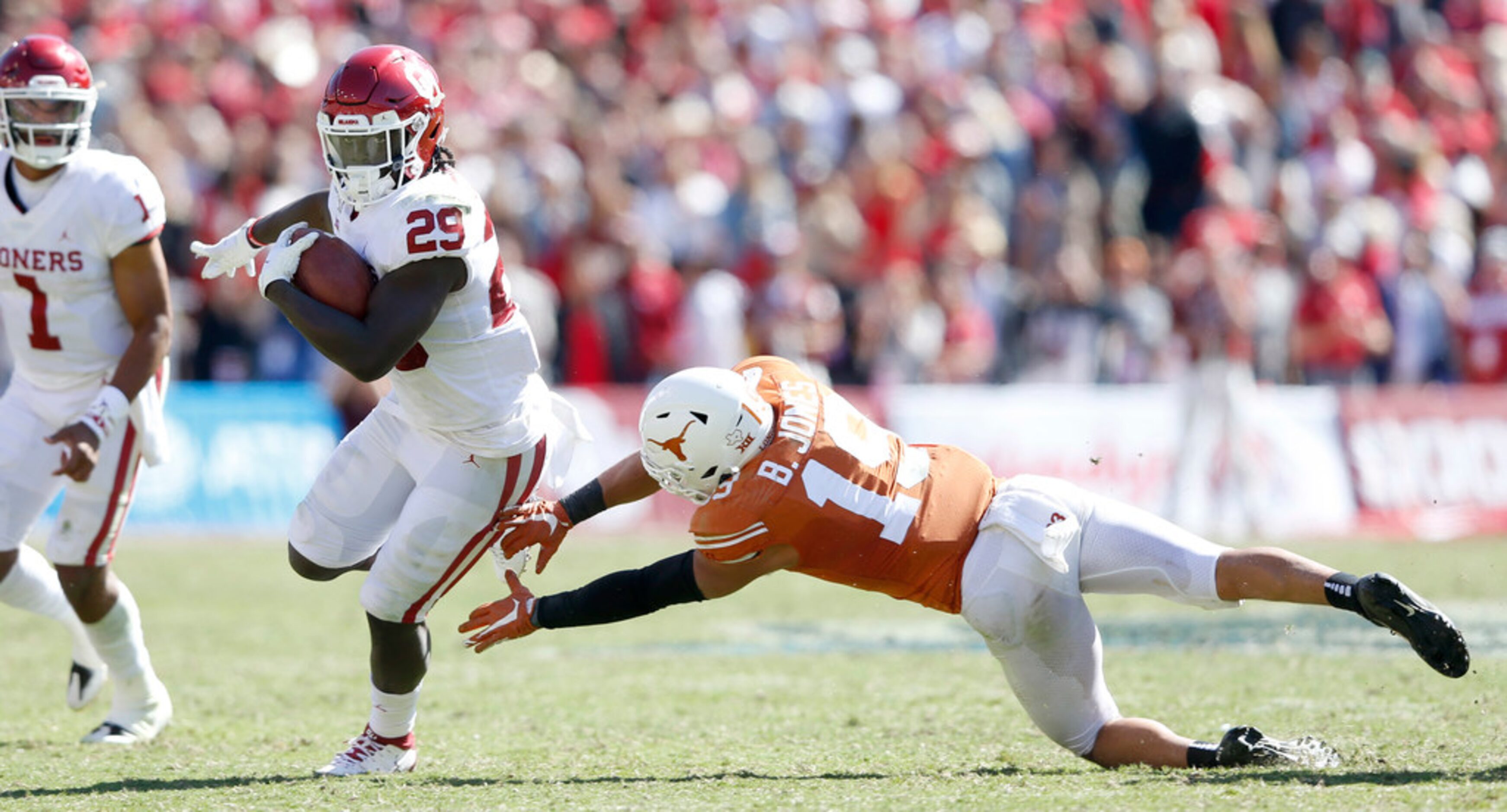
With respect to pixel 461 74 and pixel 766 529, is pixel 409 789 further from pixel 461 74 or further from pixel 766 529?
pixel 461 74

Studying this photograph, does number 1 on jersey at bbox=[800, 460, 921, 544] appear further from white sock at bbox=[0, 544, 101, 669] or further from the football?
white sock at bbox=[0, 544, 101, 669]

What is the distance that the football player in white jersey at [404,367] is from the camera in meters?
4.74

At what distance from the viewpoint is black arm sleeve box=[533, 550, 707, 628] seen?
4.70m

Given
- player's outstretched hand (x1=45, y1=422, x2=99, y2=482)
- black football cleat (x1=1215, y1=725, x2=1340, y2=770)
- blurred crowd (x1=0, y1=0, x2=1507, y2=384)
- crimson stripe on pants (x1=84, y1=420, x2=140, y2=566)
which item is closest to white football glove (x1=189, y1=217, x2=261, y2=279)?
player's outstretched hand (x1=45, y1=422, x2=99, y2=482)

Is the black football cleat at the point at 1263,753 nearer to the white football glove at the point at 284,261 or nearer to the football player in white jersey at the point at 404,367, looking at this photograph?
the football player in white jersey at the point at 404,367

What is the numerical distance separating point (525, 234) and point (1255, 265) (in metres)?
4.72

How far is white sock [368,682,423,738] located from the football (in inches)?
43.4

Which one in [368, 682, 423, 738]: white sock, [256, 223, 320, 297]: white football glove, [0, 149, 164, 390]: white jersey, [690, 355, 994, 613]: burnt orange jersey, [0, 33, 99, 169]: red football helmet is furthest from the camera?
[0, 149, 164, 390]: white jersey

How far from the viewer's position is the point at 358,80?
4816 millimetres

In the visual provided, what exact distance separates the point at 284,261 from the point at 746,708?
2.35 meters

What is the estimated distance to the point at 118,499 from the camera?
5.66 meters

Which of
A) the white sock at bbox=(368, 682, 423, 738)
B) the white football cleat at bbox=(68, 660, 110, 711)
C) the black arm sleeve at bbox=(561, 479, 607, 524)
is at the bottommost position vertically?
the white football cleat at bbox=(68, 660, 110, 711)

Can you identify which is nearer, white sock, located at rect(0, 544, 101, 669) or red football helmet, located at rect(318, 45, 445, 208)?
red football helmet, located at rect(318, 45, 445, 208)

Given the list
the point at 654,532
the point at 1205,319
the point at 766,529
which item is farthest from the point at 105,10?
the point at 766,529
